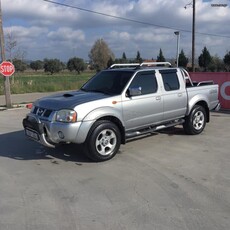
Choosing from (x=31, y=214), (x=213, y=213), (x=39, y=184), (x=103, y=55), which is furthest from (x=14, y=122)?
(x=103, y=55)

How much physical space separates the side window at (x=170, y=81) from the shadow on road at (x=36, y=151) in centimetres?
247

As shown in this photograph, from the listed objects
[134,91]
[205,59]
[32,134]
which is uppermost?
[205,59]

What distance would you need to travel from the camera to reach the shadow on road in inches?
265

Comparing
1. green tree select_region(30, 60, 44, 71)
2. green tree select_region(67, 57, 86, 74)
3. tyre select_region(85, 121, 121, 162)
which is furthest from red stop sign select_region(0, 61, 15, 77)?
green tree select_region(30, 60, 44, 71)

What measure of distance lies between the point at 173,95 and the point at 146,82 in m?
0.86

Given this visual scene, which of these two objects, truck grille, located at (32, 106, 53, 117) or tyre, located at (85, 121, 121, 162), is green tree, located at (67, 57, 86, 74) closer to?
truck grille, located at (32, 106, 53, 117)

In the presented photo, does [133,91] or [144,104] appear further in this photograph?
[144,104]

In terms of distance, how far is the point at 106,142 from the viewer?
252 inches

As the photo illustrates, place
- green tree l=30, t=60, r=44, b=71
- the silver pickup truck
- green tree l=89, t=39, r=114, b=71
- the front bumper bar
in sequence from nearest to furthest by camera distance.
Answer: the silver pickup truck → the front bumper bar → green tree l=89, t=39, r=114, b=71 → green tree l=30, t=60, r=44, b=71

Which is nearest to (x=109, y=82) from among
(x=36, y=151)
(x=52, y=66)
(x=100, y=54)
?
(x=36, y=151)

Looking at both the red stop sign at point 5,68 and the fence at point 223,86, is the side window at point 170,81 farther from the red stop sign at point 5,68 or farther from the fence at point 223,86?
the red stop sign at point 5,68

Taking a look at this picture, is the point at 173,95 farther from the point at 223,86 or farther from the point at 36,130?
the point at 223,86

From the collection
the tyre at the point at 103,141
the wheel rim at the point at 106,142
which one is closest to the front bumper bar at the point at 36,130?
the tyre at the point at 103,141

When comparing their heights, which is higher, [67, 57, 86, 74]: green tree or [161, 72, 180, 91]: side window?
[67, 57, 86, 74]: green tree
